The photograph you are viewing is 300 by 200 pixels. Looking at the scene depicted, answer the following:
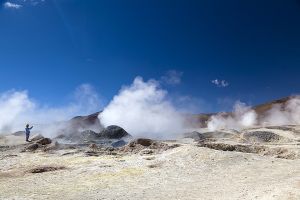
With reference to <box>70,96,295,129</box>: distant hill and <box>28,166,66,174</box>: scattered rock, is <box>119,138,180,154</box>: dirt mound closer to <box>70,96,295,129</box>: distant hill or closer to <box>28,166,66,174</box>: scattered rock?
<box>28,166,66,174</box>: scattered rock

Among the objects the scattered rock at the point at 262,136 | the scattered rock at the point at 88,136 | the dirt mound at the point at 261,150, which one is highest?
the scattered rock at the point at 88,136

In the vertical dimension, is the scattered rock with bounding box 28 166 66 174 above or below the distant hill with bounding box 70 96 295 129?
below

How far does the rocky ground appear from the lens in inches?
632

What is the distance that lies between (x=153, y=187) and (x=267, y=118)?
196 ft

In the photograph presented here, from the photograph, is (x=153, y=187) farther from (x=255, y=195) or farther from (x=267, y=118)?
(x=267, y=118)

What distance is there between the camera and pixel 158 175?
2002cm

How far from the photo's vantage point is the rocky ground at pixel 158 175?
16.1 metres

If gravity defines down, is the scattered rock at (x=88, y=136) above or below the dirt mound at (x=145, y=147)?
above

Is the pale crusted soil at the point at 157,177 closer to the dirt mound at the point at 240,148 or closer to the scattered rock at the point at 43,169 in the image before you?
the scattered rock at the point at 43,169

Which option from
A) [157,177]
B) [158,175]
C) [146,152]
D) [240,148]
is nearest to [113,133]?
[146,152]

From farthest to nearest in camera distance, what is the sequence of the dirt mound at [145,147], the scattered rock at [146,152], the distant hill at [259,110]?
the distant hill at [259,110] → the dirt mound at [145,147] → the scattered rock at [146,152]

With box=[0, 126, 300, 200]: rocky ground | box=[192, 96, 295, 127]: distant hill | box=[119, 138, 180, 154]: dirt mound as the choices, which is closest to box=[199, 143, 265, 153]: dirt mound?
box=[0, 126, 300, 200]: rocky ground

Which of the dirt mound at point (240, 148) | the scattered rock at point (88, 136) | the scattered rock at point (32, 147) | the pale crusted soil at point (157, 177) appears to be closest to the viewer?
the pale crusted soil at point (157, 177)

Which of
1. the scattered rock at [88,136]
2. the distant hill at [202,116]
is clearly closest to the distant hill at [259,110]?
the distant hill at [202,116]
